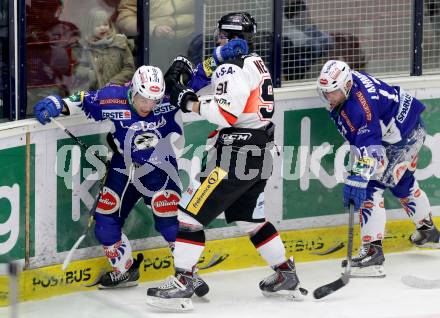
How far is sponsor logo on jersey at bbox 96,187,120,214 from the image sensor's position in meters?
6.77

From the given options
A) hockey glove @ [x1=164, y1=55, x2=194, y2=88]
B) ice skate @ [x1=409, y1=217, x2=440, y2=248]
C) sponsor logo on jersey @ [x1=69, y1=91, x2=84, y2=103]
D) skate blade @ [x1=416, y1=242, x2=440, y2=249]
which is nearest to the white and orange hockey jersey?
hockey glove @ [x1=164, y1=55, x2=194, y2=88]

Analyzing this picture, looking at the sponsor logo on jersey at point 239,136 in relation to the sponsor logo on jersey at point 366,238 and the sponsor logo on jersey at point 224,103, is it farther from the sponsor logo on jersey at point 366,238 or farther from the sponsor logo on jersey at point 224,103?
the sponsor logo on jersey at point 366,238

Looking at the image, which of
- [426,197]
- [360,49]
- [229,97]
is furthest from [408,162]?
[229,97]

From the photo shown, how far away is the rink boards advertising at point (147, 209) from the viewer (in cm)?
656

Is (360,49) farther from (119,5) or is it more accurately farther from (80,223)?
(80,223)

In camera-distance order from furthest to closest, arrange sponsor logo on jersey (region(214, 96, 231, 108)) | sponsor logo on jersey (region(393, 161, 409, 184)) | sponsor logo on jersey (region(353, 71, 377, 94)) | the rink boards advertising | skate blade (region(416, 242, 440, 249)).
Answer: skate blade (region(416, 242, 440, 249)), sponsor logo on jersey (region(393, 161, 409, 184)), sponsor logo on jersey (region(353, 71, 377, 94)), the rink boards advertising, sponsor logo on jersey (region(214, 96, 231, 108))

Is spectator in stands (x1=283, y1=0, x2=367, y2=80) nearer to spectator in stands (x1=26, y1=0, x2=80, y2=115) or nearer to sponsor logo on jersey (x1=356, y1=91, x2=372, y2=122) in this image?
sponsor logo on jersey (x1=356, y1=91, x2=372, y2=122)

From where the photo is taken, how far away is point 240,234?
7.43 metres

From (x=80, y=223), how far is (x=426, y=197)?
2254 mm

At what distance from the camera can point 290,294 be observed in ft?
22.4

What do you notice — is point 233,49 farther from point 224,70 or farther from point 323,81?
point 323,81

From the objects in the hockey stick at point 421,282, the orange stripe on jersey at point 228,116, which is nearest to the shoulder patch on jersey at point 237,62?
the orange stripe on jersey at point 228,116

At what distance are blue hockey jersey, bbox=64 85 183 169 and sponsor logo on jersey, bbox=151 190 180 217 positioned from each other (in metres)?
0.18

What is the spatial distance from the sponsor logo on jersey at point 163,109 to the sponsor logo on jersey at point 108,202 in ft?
1.70
